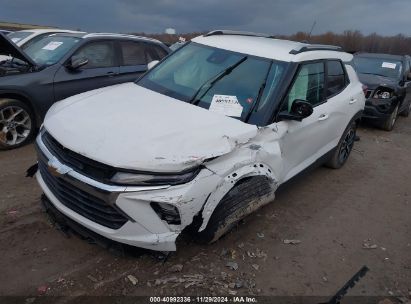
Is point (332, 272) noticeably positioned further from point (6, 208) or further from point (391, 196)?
point (6, 208)

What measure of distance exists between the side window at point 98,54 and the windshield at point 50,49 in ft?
0.70

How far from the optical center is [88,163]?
2.77 meters

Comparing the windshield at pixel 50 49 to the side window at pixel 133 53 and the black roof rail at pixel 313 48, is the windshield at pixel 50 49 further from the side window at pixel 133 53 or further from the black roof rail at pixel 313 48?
the black roof rail at pixel 313 48

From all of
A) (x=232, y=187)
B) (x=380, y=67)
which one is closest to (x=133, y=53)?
(x=232, y=187)

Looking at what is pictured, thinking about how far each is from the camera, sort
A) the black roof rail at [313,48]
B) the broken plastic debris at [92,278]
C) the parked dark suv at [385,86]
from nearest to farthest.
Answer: the broken plastic debris at [92,278] < the black roof rail at [313,48] < the parked dark suv at [385,86]

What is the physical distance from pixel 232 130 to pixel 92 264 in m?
1.64

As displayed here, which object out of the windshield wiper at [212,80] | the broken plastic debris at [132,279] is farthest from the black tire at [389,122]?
the broken plastic debris at [132,279]

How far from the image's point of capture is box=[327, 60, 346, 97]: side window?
483 centimetres

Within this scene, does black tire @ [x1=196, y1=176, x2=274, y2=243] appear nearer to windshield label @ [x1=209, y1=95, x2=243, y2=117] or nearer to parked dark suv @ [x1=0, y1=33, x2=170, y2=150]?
windshield label @ [x1=209, y1=95, x2=243, y2=117]

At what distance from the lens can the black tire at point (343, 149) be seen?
18.4 ft

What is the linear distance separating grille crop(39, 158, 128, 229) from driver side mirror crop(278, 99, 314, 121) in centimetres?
184

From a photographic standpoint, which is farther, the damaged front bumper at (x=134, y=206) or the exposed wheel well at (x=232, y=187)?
the exposed wheel well at (x=232, y=187)

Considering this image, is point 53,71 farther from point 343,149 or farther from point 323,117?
point 343,149

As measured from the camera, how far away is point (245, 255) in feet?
11.5
